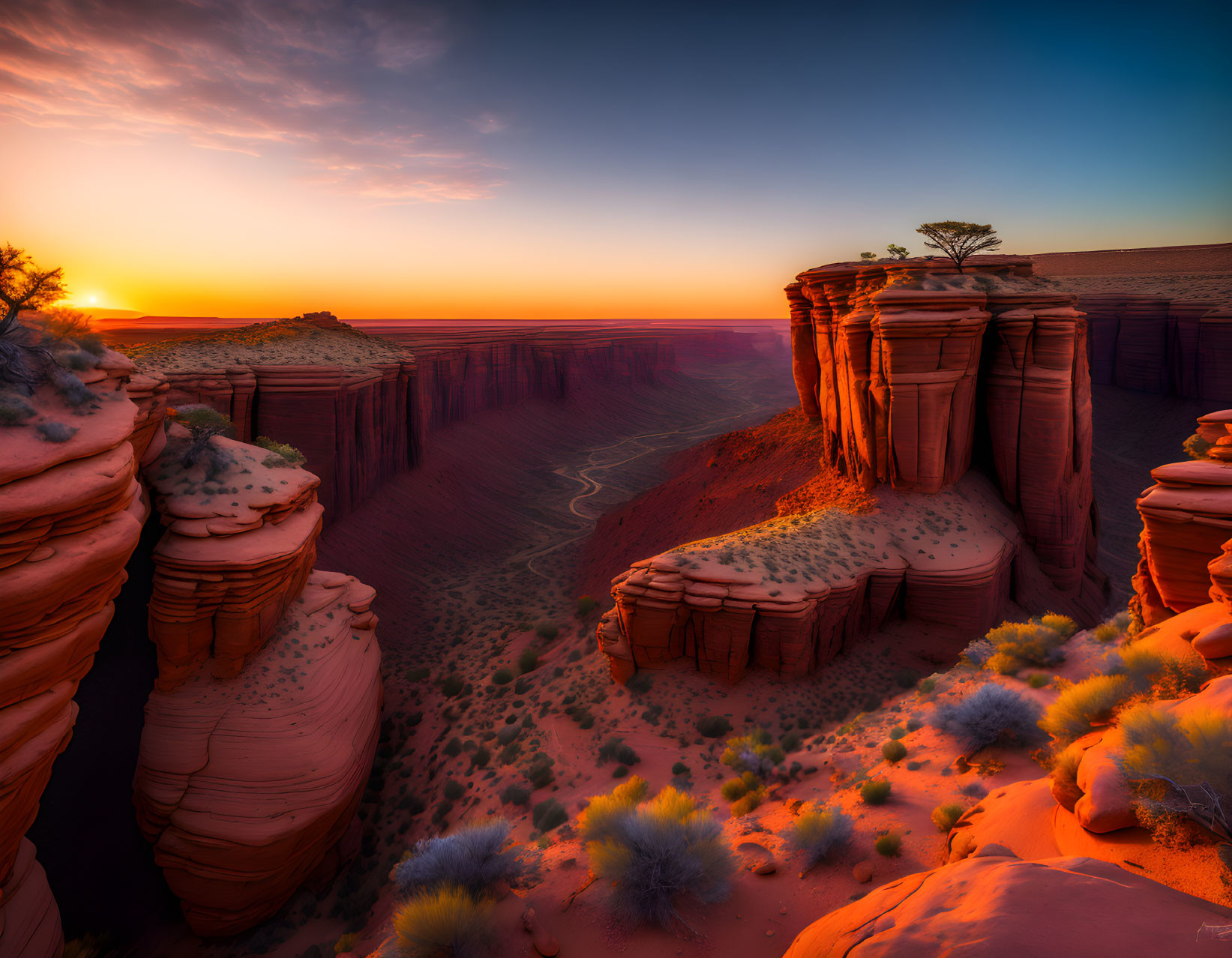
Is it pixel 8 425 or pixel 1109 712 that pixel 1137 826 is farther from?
pixel 8 425

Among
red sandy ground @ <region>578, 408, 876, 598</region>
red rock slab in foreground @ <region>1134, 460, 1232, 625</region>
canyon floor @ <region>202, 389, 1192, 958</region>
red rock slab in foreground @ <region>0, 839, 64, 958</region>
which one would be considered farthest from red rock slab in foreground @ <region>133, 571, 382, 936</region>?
red rock slab in foreground @ <region>1134, 460, 1232, 625</region>

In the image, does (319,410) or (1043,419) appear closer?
(1043,419)

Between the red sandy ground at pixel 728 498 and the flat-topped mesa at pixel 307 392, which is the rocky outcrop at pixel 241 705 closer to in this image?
the flat-topped mesa at pixel 307 392

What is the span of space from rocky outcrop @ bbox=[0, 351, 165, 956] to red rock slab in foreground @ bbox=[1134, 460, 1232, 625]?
17313 millimetres

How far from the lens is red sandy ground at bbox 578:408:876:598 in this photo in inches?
949

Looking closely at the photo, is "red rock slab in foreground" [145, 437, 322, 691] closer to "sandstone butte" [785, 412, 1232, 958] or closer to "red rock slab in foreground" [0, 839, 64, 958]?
"red rock slab in foreground" [0, 839, 64, 958]

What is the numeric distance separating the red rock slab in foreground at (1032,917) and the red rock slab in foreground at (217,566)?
13.9 metres

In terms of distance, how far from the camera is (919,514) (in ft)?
63.7

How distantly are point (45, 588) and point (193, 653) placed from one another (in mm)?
5706

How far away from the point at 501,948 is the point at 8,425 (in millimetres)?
10947

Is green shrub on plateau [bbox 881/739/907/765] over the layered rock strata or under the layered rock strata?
under

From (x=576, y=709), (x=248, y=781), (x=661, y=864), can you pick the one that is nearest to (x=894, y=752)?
(x=661, y=864)

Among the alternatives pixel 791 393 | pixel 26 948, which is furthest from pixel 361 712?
pixel 791 393

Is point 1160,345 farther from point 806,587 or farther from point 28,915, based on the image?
point 28,915
